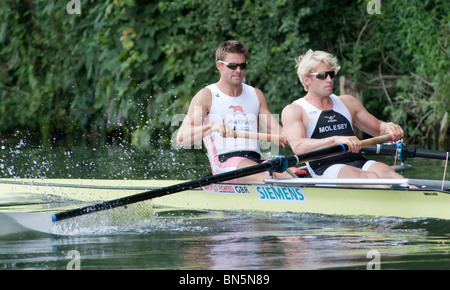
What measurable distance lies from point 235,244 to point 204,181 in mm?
960

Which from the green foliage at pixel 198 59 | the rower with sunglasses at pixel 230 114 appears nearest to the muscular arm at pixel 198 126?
the rower with sunglasses at pixel 230 114

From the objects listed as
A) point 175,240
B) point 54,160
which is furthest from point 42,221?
point 54,160

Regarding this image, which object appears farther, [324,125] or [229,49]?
[229,49]

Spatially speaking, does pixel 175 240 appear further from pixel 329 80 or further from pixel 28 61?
pixel 28 61

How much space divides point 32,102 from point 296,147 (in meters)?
13.5

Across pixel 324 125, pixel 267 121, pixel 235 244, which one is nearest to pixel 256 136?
pixel 267 121

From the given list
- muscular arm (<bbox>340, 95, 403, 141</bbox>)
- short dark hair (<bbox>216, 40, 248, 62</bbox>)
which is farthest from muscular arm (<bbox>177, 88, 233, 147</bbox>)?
muscular arm (<bbox>340, 95, 403, 141</bbox>)

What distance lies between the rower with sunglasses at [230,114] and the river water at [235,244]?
59 centimetres

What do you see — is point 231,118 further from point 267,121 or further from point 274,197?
point 274,197

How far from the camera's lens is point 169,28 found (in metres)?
17.1

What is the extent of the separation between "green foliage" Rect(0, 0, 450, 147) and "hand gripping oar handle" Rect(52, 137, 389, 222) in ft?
24.3

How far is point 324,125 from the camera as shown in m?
7.54

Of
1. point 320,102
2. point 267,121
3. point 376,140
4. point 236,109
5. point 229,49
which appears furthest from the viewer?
point 267,121

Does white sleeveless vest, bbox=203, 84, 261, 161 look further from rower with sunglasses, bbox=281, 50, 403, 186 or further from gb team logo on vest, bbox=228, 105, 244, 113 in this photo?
rower with sunglasses, bbox=281, 50, 403, 186
